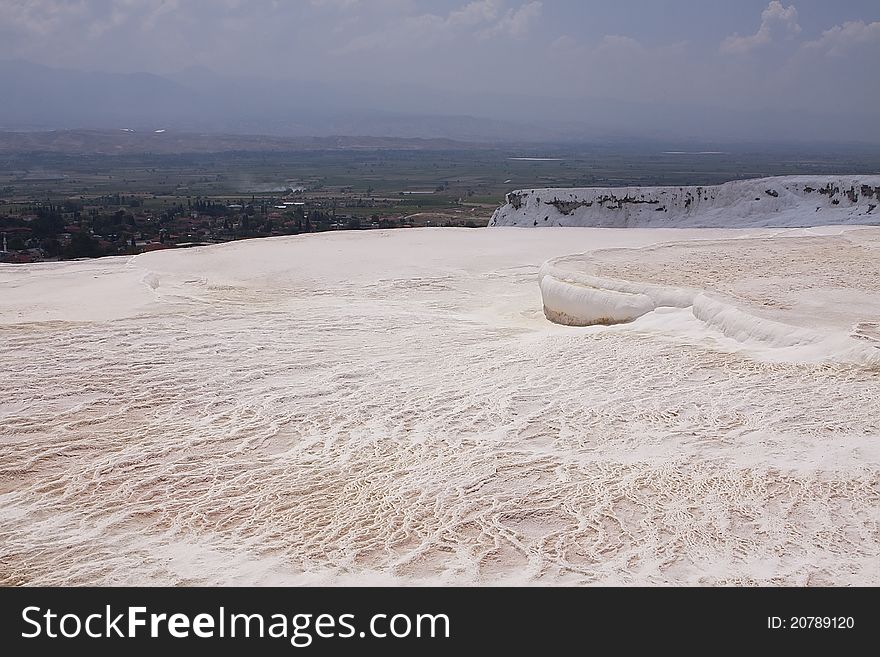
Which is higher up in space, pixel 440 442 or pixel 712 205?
pixel 712 205

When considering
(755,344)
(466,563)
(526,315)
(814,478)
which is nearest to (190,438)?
(466,563)

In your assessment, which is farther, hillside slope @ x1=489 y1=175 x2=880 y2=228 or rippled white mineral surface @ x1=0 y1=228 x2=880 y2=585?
hillside slope @ x1=489 y1=175 x2=880 y2=228

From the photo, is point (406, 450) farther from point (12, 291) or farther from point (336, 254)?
point (336, 254)

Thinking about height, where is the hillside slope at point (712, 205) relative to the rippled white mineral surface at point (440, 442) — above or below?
above

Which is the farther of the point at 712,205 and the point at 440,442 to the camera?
the point at 712,205

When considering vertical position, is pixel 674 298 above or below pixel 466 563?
above

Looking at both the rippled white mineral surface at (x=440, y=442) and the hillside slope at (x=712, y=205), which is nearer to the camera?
the rippled white mineral surface at (x=440, y=442)

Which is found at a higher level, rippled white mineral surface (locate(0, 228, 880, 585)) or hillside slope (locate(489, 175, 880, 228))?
hillside slope (locate(489, 175, 880, 228))
